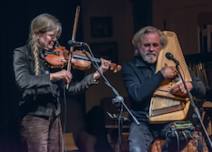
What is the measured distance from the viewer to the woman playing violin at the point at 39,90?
5.84 m

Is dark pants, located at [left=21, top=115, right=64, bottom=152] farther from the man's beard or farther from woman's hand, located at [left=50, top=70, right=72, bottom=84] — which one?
the man's beard

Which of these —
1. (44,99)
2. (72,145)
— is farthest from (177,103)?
(72,145)

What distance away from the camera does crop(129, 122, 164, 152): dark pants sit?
627cm

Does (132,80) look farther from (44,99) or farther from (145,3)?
(145,3)

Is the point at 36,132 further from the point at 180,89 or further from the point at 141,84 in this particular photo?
the point at 180,89

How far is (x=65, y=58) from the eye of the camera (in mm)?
5988

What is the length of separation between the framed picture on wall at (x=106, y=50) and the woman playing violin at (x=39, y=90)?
236 cm

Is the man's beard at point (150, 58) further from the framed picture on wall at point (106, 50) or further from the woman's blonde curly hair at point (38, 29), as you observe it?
the framed picture on wall at point (106, 50)

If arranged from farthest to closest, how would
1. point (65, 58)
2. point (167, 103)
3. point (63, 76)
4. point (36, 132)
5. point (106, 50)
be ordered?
point (106, 50)
point (167, 103)
point (65, 58)
point (36, 132)
point (63, 76)

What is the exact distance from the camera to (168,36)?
6.53 m

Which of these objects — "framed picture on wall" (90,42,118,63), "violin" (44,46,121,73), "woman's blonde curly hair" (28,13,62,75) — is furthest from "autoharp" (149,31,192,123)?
"framed picture on wall" (90,42,118,63)

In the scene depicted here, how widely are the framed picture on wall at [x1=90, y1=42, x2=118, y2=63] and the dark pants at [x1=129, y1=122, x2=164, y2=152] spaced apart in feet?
6.95

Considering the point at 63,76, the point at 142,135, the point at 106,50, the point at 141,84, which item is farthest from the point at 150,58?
the point at 106,50

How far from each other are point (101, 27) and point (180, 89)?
7.95ft
